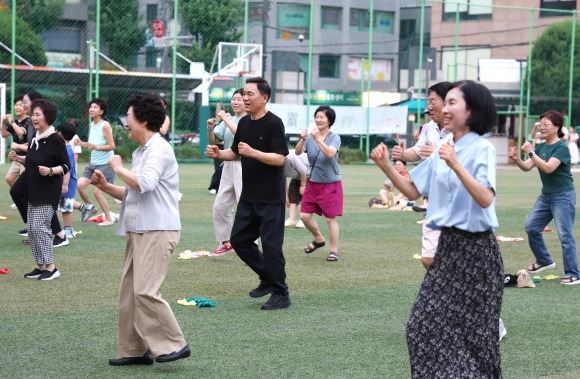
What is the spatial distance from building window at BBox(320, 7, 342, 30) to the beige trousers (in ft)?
116

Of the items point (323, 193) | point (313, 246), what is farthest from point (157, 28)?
point (323, 193)

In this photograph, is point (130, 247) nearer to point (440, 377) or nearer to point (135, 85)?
point (440, 377)

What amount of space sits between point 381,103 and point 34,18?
599 inches

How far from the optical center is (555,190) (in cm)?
948

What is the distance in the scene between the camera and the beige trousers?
578cm

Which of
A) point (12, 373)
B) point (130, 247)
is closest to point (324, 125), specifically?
point (130, 247)

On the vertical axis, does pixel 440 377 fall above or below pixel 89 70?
below

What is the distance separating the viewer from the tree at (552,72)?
38906mm

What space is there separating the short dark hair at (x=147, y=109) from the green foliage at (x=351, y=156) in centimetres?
2902

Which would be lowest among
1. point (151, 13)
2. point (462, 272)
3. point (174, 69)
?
point (462, 272)

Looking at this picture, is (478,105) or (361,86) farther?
(361,86)

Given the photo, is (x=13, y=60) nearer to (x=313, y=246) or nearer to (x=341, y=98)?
(x=341, y=98)

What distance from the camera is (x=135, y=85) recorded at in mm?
31375

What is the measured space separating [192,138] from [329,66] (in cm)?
851
